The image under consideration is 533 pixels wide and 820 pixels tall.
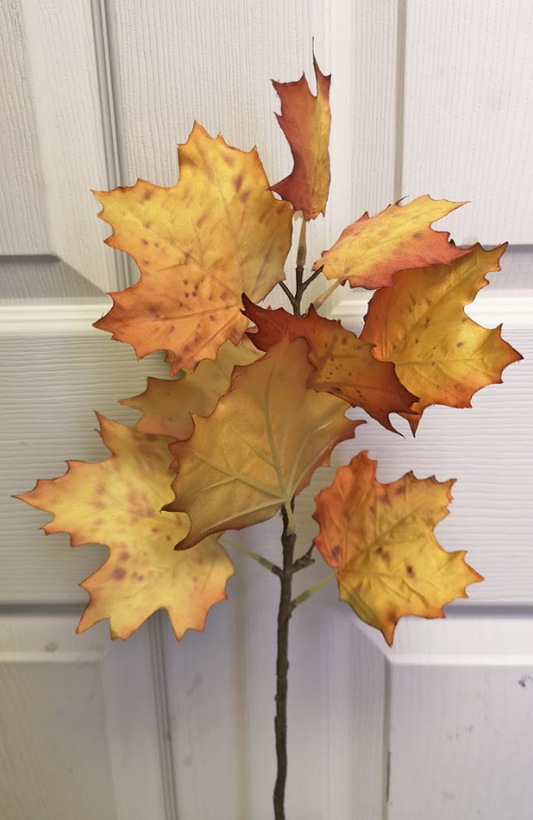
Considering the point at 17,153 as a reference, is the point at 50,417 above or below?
below

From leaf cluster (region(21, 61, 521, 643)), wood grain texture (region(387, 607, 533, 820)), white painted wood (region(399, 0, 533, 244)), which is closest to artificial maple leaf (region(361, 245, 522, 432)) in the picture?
leaf cluster (region(21, 61, 521, 643))

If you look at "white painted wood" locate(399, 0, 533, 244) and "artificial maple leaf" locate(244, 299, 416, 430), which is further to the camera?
"white painted wood" locate(399, 0, 533, 244)

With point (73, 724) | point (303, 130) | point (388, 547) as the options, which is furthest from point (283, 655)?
point (303, 130)

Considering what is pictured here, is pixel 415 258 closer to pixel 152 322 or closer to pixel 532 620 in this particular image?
pixel 152 322

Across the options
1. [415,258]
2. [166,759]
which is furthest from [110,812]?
[415,258]

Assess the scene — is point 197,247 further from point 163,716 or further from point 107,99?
point 163,716

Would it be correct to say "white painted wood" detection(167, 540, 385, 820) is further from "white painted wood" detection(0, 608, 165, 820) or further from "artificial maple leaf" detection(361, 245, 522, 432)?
"artificial maple leaf" detection(361, 245, 522, 432)

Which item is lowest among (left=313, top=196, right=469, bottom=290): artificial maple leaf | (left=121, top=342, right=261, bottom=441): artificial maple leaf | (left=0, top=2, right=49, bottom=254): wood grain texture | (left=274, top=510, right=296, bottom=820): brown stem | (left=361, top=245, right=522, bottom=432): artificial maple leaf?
(left=274, top=510, right=296, bottom=820): brown stem

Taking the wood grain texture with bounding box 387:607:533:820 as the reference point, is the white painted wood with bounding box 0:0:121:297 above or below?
above
